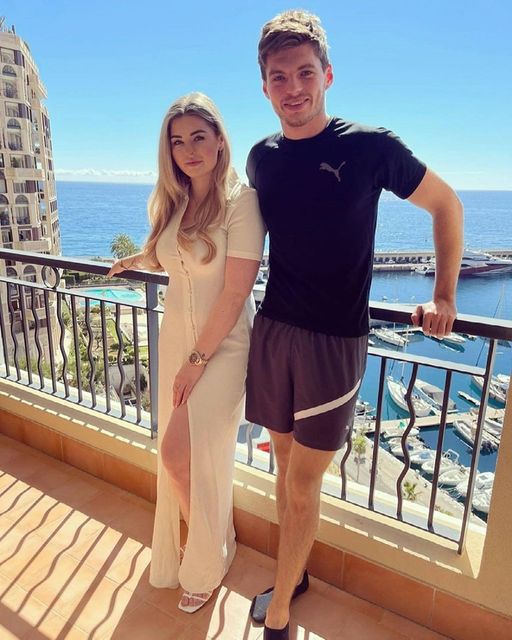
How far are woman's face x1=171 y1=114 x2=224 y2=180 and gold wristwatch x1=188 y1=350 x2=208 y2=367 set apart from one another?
1.89 ft

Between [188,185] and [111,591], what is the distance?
1.53 metres

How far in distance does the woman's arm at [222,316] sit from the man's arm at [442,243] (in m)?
0.52

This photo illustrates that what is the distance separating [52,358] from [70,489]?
0.77m

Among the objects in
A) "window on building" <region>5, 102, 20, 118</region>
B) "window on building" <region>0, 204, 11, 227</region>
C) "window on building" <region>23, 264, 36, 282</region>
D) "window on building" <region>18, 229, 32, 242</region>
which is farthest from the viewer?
"window on building" <region>18, 229, 32, 242</region>

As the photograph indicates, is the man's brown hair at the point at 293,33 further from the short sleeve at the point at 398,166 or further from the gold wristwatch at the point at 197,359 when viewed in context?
the gold wristwatch at the point at 197,359

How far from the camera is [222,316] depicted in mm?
1418

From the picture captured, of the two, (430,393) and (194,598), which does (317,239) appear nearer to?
(194,598)

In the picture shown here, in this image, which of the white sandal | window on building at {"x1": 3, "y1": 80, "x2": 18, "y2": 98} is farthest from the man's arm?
window on building at {"x1": 3, "y1": 80, "x2": 18, "y2": 98}

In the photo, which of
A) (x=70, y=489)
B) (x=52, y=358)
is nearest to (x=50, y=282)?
(x=52, y=358)

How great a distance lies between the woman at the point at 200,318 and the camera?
139 cm

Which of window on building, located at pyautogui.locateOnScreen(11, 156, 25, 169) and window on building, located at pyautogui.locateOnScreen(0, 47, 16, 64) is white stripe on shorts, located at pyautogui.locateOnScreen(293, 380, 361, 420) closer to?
window on building, located at pyautogui.locateOnScreen(0, 47, 16, 64)

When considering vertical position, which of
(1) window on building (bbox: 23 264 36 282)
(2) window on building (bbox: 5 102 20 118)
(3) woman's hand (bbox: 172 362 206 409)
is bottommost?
(1) window on building (bbox: 23 264 36 282)

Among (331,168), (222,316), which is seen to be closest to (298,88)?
(331,168)

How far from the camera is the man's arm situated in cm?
119
